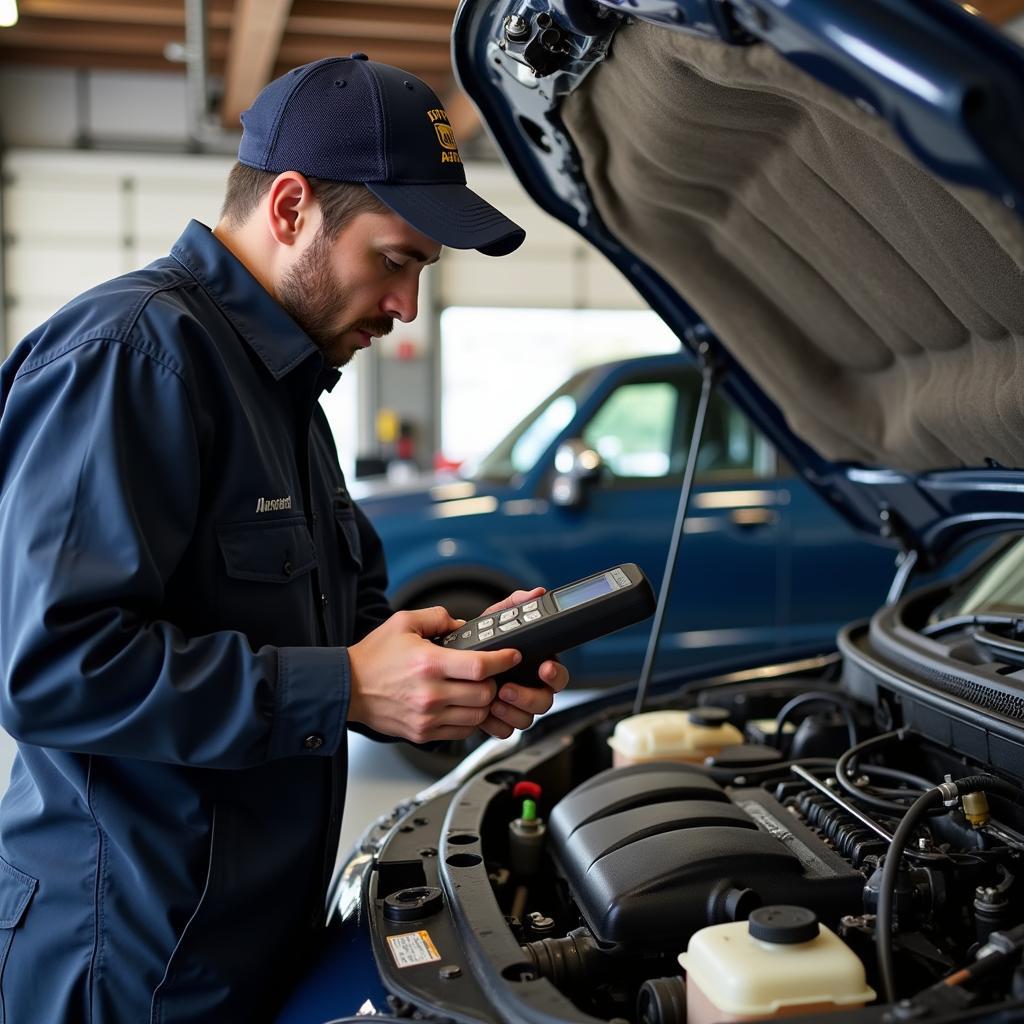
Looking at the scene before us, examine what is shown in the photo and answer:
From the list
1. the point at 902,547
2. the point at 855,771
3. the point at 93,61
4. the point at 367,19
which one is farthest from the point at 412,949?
the point at 93,61

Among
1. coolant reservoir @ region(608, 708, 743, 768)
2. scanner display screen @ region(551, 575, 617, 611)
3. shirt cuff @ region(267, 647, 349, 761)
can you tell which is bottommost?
coolant reservoir @ region(608, 708, 743, 768)

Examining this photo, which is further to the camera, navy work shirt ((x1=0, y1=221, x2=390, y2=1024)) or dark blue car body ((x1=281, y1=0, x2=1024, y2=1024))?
navy work shirt ((x1=0, y1=221, x2=390, y2=1024))

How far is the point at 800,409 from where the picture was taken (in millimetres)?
2035

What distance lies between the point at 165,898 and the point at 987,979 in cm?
83

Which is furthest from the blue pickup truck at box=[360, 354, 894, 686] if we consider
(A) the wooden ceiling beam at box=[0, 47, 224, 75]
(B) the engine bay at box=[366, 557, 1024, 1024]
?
(A) the wooden ceiling beam at box=[0, 47, 224, 75]

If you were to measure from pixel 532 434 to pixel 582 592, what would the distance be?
11.1ft

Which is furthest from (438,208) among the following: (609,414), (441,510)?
(609,414)

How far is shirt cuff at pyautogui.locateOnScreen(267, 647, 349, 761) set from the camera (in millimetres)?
1156

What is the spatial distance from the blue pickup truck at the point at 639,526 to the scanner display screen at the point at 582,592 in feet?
9.48

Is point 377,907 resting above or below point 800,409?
below

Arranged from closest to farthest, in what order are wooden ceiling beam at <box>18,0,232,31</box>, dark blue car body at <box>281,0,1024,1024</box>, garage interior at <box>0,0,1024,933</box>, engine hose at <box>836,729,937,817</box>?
1. dark blue car body at <box>281,0,1024,1024</box>
2. engine hose at <box>836,729,937,817</box>
3. wooden ceiling beam at <box>18,0,232,31</box>
4. garage interior at <box>0,0,1024,933</box>

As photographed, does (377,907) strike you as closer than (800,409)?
Yes

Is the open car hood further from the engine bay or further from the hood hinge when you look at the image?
the engine bay

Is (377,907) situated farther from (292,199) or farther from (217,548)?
(292,199)
